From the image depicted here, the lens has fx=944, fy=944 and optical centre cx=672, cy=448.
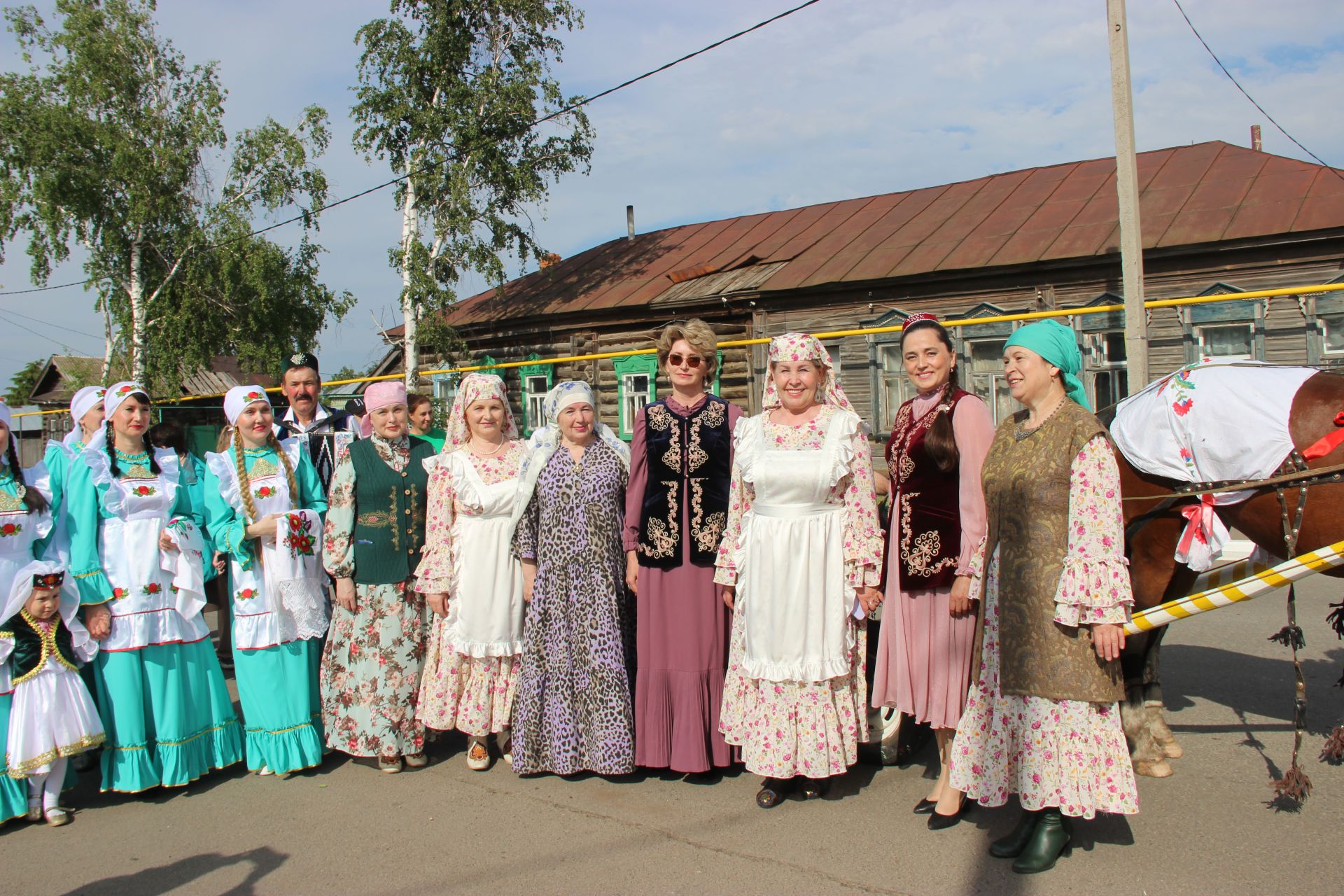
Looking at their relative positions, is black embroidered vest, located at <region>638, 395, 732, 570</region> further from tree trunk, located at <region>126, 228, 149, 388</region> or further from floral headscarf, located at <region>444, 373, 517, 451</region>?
tree trunk, located at <region>126, 228, 149, 388</region>

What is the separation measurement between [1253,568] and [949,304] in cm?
1020

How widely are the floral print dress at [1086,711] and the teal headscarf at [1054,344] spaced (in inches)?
10.0

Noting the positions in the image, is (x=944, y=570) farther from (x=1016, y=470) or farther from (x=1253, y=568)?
(x=1253, y=568)

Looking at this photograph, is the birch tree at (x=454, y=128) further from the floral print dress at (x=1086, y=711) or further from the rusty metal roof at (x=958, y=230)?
the floral print dress at (x=1086, y=711)

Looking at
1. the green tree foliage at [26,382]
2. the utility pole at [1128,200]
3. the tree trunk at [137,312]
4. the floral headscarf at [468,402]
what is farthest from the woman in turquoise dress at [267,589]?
the green tree foliage at [26,382]

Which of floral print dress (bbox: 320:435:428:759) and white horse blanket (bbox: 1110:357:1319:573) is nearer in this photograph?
white horse blanket (bbox: 1110:357:1319:573)

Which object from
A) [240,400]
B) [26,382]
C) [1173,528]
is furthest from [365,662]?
[26,382]

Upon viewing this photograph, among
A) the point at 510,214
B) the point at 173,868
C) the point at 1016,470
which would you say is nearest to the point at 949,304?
the point at 510,214

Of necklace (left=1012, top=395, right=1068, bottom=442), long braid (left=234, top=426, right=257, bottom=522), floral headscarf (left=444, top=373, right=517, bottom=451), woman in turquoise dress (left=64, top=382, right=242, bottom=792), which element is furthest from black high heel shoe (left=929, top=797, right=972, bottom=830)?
long braid (left=234, top=426, right=257, bottom=522)

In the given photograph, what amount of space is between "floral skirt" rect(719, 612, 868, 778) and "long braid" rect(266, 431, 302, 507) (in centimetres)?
218

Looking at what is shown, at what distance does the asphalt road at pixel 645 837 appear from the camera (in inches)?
119

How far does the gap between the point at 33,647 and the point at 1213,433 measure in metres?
4.62

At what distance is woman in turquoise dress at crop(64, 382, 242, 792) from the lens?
3.95 m

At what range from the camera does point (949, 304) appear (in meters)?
13.5
